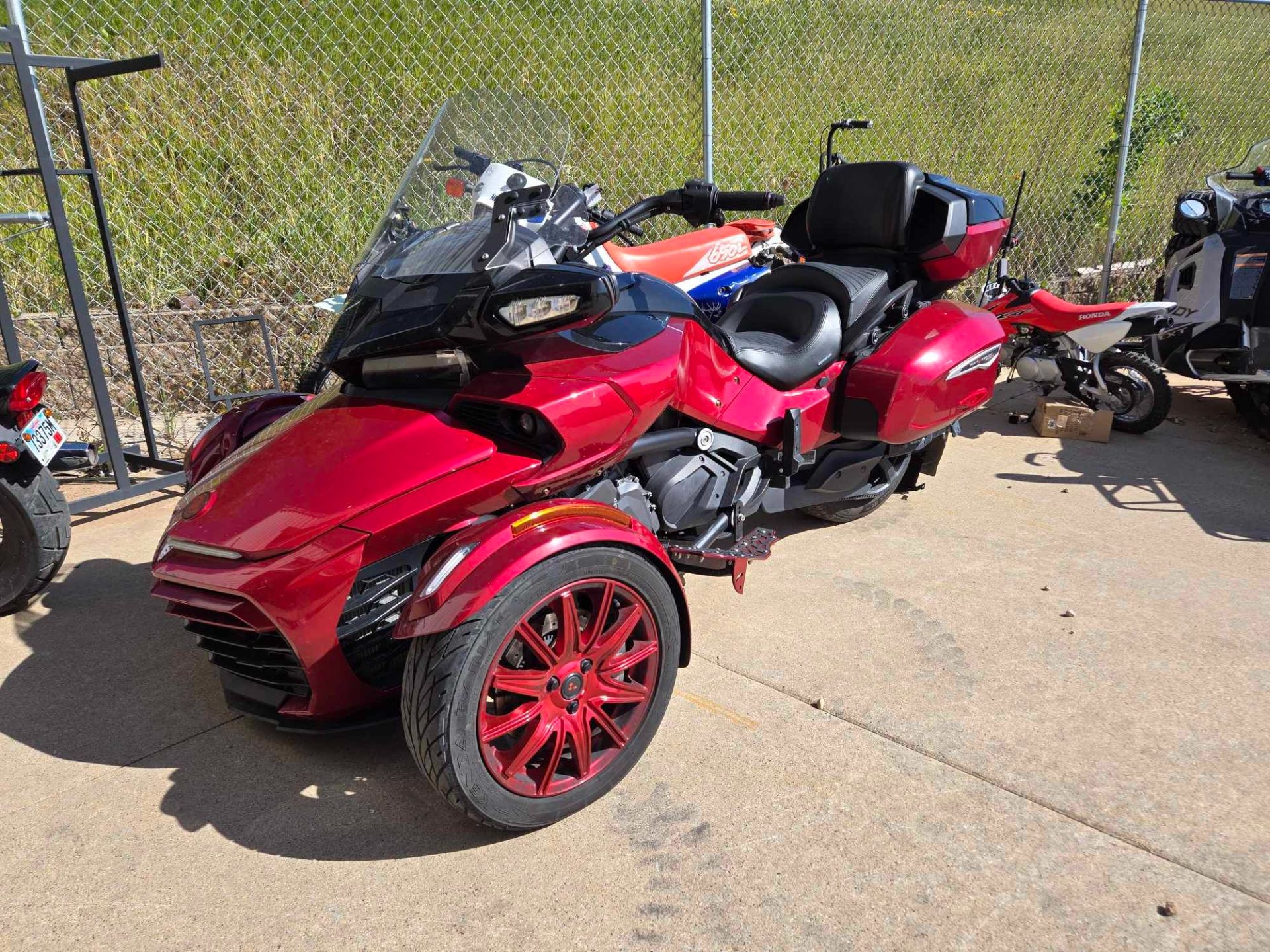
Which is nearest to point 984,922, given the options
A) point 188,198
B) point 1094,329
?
point 1094,329

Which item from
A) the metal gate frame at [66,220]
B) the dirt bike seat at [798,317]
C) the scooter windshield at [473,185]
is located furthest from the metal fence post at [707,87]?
the metal gate frame at [66,220]

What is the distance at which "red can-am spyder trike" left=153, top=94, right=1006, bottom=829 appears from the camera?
2.03 meters

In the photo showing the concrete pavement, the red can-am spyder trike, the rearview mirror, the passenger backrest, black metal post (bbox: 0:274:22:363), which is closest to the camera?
the concrete pavement

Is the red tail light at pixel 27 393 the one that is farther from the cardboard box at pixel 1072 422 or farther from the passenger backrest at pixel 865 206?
the cardboard box at pixel 1072 422

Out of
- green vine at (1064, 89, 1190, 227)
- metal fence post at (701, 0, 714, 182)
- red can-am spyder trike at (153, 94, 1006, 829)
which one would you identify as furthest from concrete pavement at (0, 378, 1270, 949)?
green vine at (1064, 89, 1190, 227)

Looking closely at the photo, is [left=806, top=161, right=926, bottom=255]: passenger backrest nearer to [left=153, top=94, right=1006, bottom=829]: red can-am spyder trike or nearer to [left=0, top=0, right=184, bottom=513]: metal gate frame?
[left=153, top=94, right=1006, bottom=829]: red can-am spyder trike

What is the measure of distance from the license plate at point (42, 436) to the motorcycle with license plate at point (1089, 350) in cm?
462

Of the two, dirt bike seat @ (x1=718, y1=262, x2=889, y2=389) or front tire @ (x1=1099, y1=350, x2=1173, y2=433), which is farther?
front tire @ (x1=1099, y1=350, x2=1173, y2=433)

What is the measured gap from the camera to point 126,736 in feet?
8.51

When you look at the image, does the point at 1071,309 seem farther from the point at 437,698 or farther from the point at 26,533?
the point at 26,533

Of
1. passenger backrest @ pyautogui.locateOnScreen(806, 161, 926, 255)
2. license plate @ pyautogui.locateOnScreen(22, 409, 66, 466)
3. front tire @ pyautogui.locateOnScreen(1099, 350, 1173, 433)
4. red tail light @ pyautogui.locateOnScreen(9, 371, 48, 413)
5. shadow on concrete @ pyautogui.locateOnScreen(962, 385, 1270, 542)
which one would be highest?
passenger backrest @ pyautogui.locateOnScreen(806, 161, 926, 255)

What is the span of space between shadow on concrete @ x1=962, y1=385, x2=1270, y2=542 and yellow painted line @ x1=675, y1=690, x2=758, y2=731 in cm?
260

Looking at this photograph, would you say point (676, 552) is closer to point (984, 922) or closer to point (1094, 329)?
point (984, 922)

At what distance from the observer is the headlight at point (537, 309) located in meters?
2.17
